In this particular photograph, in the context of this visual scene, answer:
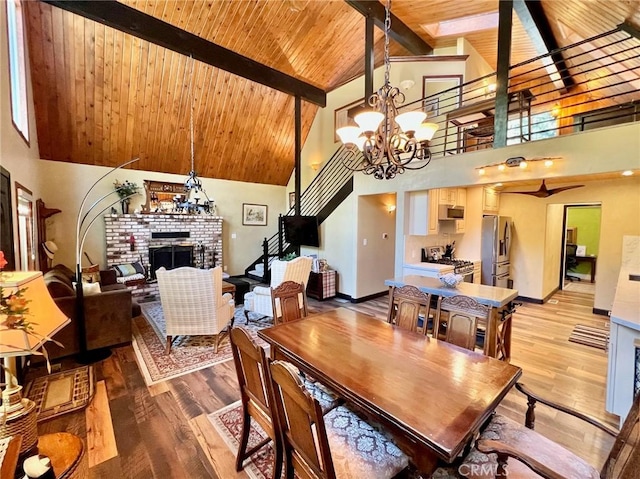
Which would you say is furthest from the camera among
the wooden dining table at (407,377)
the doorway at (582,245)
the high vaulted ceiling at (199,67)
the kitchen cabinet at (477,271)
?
the doorway at (582,245)

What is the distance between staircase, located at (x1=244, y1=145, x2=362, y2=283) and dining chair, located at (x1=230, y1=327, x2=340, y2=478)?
4.29 meters

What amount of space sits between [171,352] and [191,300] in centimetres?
75

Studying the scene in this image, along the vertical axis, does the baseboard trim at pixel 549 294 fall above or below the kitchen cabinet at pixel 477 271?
below

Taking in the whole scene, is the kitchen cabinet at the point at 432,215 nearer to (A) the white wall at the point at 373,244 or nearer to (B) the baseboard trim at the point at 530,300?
(A) the white wall at the point at 373,244

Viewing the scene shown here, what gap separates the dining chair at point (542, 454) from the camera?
979mm

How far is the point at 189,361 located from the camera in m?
3.13

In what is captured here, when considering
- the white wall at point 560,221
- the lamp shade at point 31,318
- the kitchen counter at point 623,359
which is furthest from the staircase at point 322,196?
the lamp shade at point 31,318

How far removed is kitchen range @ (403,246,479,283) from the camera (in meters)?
4.38

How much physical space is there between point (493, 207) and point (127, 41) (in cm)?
732

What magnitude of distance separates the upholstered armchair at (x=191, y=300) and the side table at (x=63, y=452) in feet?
5.86

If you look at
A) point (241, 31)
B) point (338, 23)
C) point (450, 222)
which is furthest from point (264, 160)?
point (450, 222)

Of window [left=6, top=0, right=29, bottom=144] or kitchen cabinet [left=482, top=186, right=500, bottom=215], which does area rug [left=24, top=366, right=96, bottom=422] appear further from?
kitchen cabinet [left=482, top=186, right=500, bottom=215]

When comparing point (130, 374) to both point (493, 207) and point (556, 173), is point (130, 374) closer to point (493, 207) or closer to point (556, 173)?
point (556, 173)

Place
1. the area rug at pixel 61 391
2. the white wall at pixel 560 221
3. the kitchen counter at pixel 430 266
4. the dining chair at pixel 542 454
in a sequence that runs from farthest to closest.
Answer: the white wall at pixel 560 221 → the kitchen counter at pixel 430 266 → the area rug at pixel 61 391 → the dining chair at pixel 542 454
